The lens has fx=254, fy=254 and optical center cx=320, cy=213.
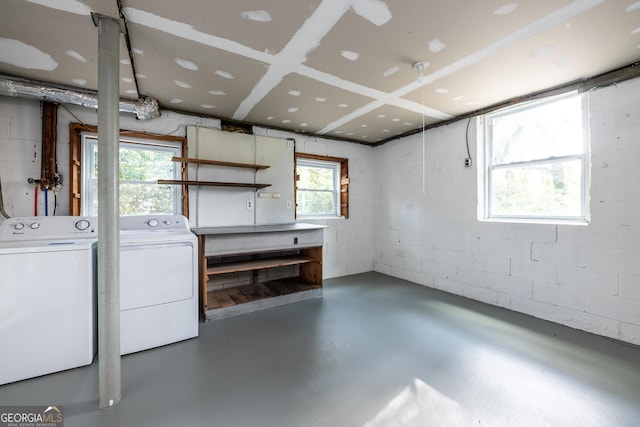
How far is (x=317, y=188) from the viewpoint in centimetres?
432

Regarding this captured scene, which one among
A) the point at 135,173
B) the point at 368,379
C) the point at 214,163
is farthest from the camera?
the point at 214,163

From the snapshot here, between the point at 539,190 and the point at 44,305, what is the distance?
4.50m

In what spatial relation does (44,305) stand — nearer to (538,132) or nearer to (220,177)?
(220,177)

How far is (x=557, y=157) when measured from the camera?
2584 mm

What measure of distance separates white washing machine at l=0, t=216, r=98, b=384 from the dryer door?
0.21 m

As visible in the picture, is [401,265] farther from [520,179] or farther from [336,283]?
[520,179]

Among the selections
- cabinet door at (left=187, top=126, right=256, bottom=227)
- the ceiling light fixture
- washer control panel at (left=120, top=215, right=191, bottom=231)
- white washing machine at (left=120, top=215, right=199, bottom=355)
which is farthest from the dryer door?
the ceiling light fixture

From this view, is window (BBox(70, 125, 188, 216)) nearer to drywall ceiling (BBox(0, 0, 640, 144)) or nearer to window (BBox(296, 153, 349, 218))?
drywall ceiling (BBox(0, 0, 640, 144))

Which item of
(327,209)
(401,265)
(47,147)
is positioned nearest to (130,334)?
(47,147)

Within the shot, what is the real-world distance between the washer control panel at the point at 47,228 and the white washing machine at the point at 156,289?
0.30 m

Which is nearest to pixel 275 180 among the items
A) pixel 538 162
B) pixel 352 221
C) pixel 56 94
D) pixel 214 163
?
pixel 214 163

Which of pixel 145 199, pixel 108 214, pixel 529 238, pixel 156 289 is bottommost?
pixel 156 289

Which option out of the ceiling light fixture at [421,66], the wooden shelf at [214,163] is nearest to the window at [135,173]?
the wooden shelf at [214,163]

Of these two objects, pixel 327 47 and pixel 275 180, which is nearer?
pixel 327 47
